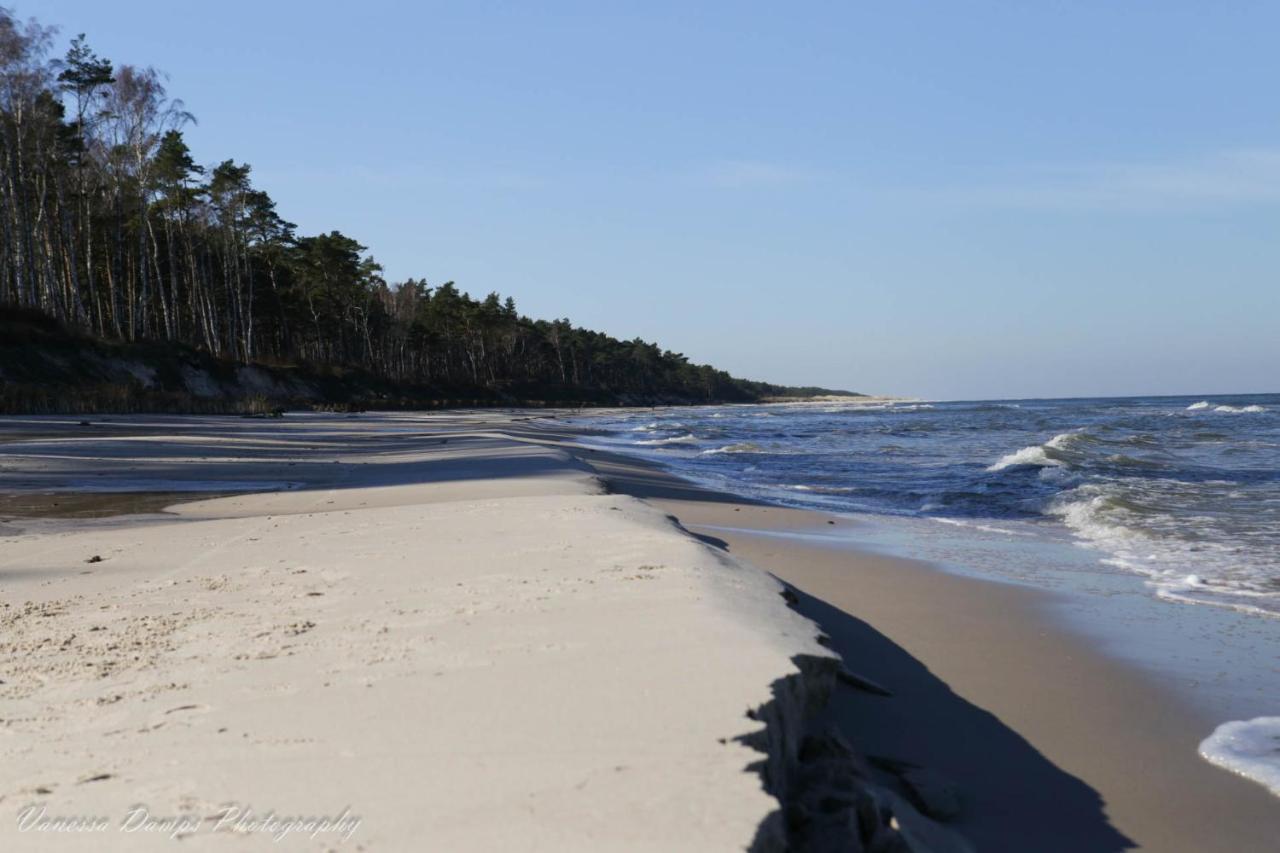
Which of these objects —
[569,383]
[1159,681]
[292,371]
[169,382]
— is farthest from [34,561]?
[569,383]

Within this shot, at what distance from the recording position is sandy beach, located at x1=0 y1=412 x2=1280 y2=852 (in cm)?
214

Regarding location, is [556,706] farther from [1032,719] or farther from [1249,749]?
[1249,749]

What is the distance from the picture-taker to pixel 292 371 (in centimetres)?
4778

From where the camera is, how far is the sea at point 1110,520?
500cm

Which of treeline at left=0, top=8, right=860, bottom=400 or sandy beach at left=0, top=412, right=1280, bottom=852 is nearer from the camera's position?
sandy beach at left=0, top=412, right=1280, bottom=852

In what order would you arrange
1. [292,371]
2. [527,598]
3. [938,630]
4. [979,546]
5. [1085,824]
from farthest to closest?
[292,371] → [979,546] → [938,630] → [527,598] → [1085,824]

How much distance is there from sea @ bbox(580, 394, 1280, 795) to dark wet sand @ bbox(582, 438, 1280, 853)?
0.25m

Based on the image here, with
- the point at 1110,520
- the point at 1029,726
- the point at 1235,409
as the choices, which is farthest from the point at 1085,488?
the point at 1235,409

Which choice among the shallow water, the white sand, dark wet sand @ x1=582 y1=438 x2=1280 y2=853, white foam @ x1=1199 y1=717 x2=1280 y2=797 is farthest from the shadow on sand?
the shallow water

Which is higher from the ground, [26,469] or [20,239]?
[20,239]

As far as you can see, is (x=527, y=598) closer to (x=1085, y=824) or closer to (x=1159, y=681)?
(x=1085, y=824)

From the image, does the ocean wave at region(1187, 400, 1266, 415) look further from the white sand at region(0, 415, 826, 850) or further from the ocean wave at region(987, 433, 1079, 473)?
the white sand at region(0, 415, 826, 850)

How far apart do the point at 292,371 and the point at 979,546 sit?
145 ft

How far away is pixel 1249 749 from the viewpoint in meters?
3.59
